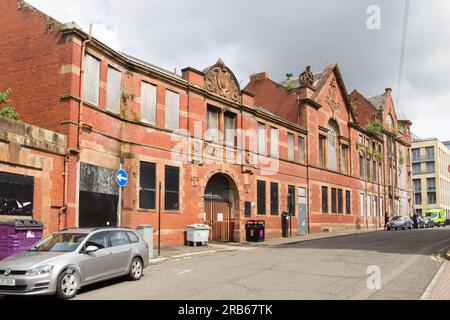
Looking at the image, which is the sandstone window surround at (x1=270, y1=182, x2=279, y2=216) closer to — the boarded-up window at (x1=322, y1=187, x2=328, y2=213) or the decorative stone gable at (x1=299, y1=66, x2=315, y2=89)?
the boarded-up window at (x1=322, y1=187, x2=328, y2=213)

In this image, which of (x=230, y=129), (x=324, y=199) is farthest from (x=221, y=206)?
(x=324, y=199)

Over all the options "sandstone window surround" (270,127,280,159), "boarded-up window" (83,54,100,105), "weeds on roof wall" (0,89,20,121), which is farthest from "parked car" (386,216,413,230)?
"weeds on roof wall" (0,89,20,121)

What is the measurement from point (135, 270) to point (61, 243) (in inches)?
84.4

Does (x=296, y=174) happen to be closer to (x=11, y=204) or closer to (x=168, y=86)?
(x=168, y=86)

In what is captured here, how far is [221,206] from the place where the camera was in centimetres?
2708

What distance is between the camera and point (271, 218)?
100ft

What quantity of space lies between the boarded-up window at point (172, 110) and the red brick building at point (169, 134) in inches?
2.0

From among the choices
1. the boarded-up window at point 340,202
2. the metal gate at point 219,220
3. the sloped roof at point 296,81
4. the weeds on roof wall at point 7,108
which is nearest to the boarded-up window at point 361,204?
the boarded-up window at point 340,202

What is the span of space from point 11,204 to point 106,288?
5737 millimetres

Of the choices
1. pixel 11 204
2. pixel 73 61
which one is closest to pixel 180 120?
pixel 73 61

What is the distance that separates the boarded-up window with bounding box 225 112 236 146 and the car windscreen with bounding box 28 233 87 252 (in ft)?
53.4

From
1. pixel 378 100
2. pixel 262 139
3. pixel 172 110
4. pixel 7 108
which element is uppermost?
pixel 378 100

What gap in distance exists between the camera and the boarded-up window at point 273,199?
1214 inches

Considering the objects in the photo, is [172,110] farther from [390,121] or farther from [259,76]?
[390,121]
